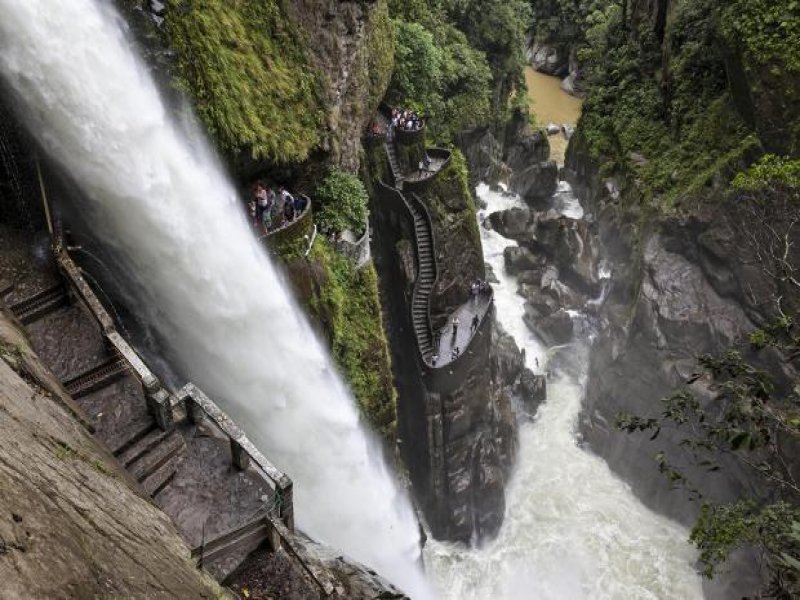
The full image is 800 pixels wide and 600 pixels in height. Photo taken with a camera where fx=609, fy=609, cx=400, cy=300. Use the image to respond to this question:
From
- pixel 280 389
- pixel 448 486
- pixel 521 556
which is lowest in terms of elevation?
pixel 521 556

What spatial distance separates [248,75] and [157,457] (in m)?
9.10

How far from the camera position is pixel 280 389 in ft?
40.5

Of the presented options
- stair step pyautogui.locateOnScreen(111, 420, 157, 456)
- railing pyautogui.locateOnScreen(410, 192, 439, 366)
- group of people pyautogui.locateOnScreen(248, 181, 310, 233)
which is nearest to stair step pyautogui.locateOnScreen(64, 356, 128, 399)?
stair step pyautogui.locateOnScreen(111, 420, 157, 456)

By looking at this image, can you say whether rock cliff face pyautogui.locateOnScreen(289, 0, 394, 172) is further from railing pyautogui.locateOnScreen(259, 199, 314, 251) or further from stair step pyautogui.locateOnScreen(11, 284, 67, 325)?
stair step pyautogui.locateOnScreen(11, 284, 67, 325)

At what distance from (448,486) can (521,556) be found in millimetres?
3647

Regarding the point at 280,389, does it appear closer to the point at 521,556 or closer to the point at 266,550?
the point at 266,550

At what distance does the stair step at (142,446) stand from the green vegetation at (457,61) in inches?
726

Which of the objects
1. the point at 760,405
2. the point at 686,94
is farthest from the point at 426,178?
the point at 760,405

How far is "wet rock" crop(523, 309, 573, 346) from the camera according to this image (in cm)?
2761

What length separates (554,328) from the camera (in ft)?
90.8

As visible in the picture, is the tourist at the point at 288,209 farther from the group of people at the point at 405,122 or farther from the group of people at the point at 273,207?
the group of people at the point at 405,122

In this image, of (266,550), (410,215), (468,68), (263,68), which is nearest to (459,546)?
(410,215)

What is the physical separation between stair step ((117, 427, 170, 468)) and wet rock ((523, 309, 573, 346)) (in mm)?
21315

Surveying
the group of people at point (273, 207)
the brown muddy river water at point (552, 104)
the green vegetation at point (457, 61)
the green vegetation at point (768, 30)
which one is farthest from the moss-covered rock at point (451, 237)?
the brown muddy river water at point (552, 104)
